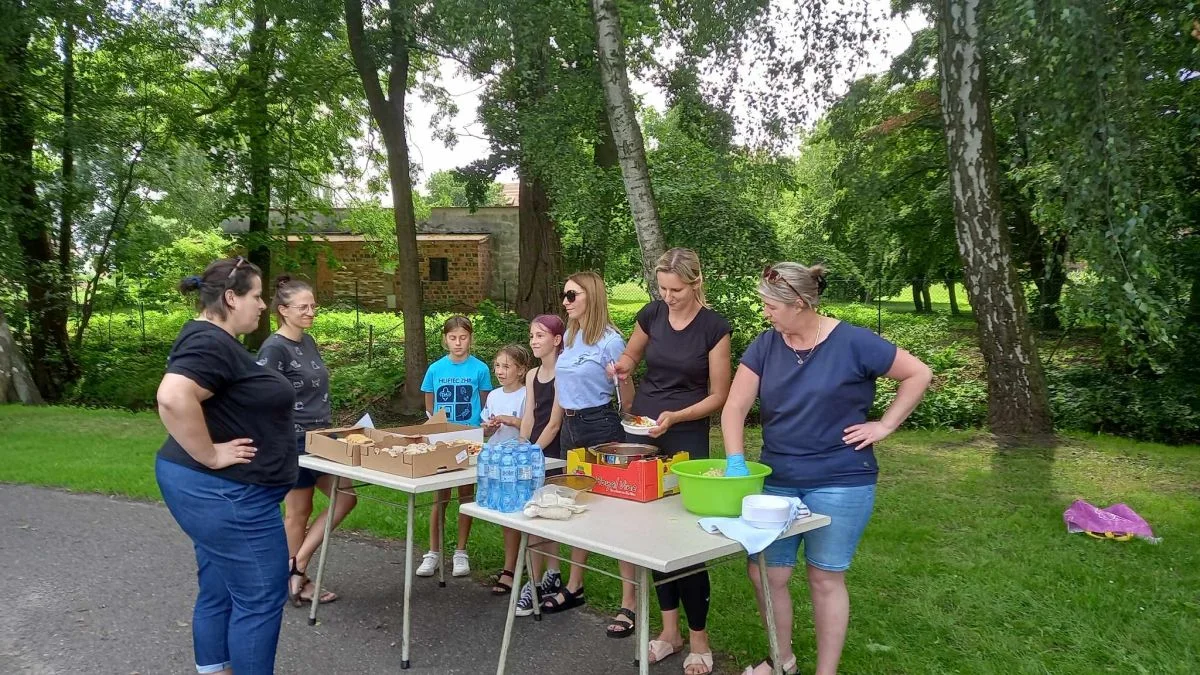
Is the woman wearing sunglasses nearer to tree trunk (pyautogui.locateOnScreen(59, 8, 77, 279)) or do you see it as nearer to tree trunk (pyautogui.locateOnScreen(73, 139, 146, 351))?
tree trunk (pyautogui.locateOnScreen(59, 8, 77, 279))

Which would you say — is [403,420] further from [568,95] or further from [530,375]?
[530,375]

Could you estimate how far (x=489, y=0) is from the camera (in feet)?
23.7

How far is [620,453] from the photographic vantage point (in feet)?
11.1

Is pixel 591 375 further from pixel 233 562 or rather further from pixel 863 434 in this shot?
pixel 233 562

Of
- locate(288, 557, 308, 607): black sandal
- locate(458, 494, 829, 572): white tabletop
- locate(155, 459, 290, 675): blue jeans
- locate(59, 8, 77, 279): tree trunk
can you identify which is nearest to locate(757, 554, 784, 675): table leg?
locate(458, 494, 829, 572): white tabletop

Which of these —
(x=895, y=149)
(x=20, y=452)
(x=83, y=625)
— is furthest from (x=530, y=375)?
(x=895, y=149)

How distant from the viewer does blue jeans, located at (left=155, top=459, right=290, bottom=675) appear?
267 cm

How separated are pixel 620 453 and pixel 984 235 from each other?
6.34 m

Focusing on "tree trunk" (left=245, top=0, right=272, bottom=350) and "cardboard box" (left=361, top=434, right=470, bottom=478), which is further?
"tree trunk" (left=245, top=0, right=272, bottom=350)

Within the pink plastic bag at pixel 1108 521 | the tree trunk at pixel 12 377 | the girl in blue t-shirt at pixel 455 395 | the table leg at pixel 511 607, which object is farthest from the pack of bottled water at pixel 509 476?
the tree trunk at pixel 12 377

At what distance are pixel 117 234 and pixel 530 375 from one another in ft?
41.4

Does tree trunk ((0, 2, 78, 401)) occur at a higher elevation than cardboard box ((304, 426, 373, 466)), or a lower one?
higher

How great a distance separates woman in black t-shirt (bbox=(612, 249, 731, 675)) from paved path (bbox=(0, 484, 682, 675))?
19cm

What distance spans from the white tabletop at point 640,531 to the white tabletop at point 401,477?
1.17ft
